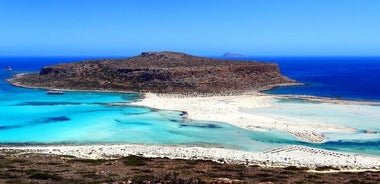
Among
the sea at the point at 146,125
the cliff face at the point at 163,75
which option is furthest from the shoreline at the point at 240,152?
the cliff face at the point at 163,75

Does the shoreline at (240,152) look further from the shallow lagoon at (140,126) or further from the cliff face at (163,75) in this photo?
the cliff face at (163,75)

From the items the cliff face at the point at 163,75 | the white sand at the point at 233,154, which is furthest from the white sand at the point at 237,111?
the cliff face at the point at 163,75

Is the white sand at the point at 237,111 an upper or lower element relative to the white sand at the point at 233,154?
upper

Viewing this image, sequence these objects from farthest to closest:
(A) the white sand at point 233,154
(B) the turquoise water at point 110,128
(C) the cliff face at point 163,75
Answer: (C) the cliff face at point 163,75 < (B) the turquoise water at point 110,128 < (A) the white sand at point 233,154

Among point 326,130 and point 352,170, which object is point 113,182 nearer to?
point 352,170

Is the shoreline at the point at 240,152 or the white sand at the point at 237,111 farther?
the white sand at the point at 237,111

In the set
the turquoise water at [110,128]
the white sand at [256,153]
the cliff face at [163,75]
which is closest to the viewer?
the white sand at [256,153]

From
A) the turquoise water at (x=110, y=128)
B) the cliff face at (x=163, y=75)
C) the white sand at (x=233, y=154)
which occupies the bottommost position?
the white sand at (x=233, y=154)
